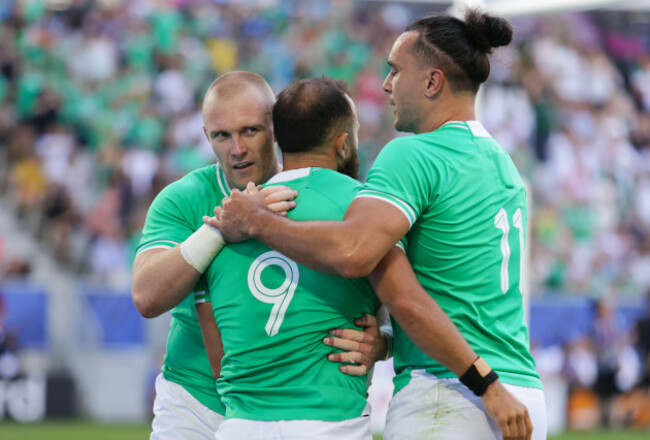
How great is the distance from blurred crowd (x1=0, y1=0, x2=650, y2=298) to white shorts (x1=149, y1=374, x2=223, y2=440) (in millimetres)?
8574

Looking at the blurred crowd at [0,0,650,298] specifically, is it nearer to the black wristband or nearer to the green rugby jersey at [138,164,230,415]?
the green rugby jersey at [138,164,230,415]

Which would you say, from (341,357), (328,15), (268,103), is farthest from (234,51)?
(341,357)

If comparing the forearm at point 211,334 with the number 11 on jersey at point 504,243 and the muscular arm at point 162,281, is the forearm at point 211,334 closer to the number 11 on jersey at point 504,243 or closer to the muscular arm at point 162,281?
the muscular arm at point 162,281

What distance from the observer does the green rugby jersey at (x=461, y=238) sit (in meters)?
3.16

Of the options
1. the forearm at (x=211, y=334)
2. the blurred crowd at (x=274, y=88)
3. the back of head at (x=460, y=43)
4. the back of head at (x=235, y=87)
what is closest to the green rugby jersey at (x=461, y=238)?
the back of head at (x=460, y=43)

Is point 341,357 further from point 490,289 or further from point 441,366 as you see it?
point 490,289

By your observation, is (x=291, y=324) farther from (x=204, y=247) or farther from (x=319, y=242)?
(x=204, y=247)

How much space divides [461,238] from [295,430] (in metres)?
0.85

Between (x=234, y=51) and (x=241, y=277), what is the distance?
1304 centimetres

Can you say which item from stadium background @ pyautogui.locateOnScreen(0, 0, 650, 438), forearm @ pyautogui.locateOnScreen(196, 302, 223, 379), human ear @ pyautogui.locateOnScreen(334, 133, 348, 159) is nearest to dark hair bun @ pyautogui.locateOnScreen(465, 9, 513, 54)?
human ear @ pyautogui.locateOnScreen(334, 133, 348, 159)

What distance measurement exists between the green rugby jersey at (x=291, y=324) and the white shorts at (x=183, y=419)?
688 mm

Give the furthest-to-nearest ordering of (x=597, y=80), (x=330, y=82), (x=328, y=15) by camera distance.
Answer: (x=597, y=80) < (x=328, y=15) < (x=330, y=82)

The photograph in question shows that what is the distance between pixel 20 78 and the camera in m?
13.5

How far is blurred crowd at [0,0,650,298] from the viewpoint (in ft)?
43.2
